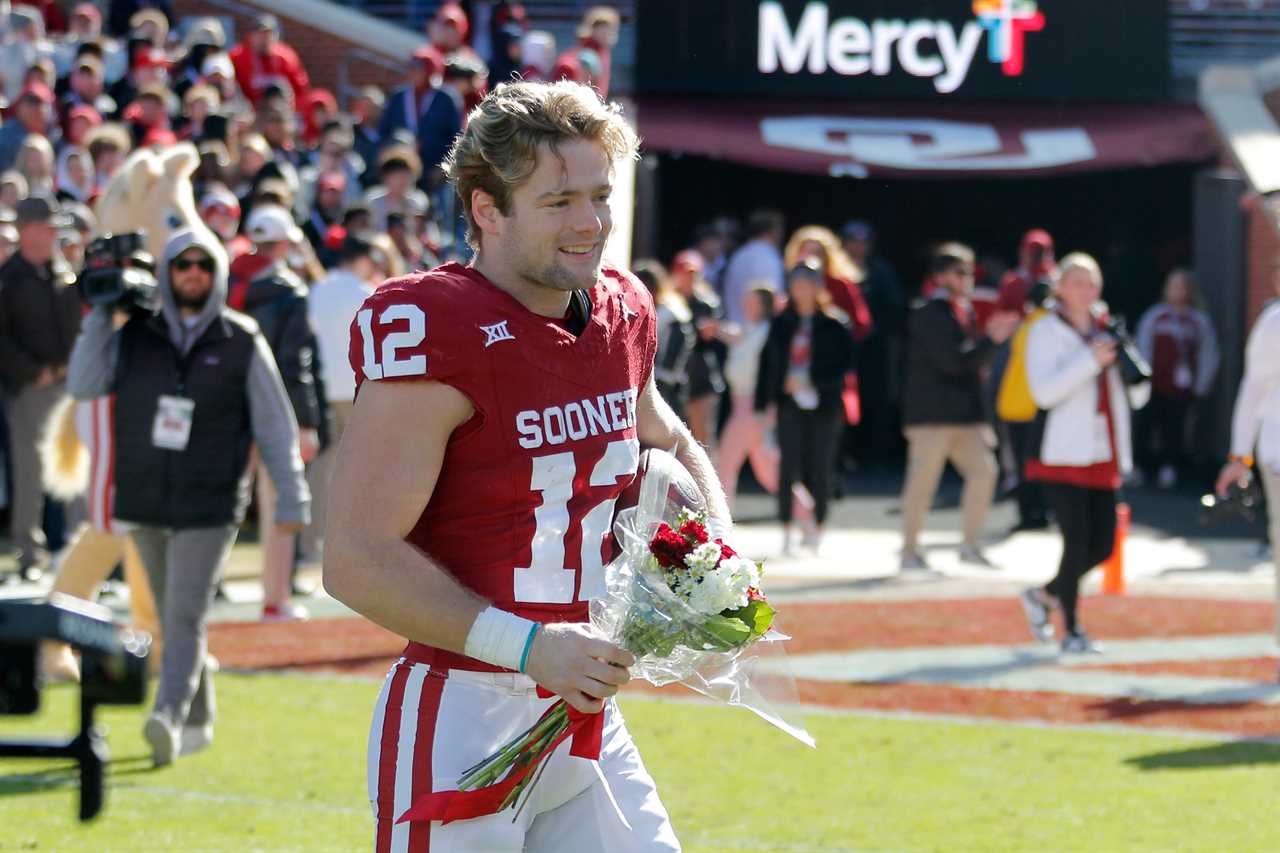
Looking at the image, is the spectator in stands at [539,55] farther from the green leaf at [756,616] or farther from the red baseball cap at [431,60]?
the green leaf at [756,616]

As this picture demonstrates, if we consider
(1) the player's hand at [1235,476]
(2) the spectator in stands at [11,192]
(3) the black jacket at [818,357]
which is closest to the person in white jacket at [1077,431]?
(1) the player's hand at [1235,476]

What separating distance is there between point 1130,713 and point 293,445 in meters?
3.74

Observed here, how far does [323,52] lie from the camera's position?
22328mm

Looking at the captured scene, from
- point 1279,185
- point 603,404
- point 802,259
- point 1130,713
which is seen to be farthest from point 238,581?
point 1279,185

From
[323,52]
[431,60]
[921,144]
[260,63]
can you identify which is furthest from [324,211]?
[921,144]

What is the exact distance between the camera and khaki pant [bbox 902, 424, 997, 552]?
13867 millimetres

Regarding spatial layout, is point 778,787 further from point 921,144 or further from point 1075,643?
point 921,144

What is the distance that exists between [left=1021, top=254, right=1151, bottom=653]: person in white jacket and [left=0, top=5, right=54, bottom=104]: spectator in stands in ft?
32.9

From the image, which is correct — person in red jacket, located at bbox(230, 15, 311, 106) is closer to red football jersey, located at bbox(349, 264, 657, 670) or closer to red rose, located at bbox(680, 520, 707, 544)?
red football jersey, located at bbox(349, 264, 657, 670)

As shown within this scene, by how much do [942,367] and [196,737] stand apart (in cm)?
643

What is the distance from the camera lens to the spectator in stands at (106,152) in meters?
15.7

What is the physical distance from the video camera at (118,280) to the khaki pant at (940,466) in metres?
6.52

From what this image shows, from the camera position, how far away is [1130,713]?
9367mm

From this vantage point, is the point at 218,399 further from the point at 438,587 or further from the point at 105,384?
the point at 438,587
